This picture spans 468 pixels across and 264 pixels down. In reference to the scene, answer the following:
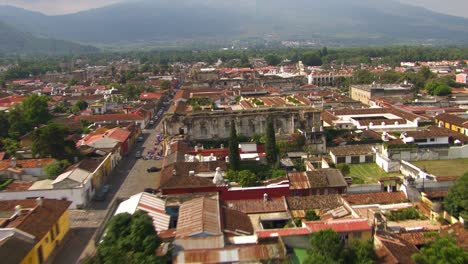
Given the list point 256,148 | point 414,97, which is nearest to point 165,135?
point 256,148

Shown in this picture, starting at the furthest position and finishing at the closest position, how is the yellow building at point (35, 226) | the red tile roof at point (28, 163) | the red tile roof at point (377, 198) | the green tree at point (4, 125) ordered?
the green tree at point (4, 125)
the red tile roof at point (28, 163)
the red tile roof at point (377, 198)
the yellow building at point (35, 226)

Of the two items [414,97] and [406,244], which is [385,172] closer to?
[406,244]

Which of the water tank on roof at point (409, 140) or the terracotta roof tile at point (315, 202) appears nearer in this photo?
the terracotta roof tile at point (315, 202)

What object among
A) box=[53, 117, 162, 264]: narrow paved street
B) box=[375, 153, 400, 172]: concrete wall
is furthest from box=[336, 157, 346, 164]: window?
box=[53, 117, 162, 264]: narrow paved street

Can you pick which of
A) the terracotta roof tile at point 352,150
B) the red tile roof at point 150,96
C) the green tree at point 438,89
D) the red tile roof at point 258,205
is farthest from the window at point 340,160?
the red tile roof at point 150,96

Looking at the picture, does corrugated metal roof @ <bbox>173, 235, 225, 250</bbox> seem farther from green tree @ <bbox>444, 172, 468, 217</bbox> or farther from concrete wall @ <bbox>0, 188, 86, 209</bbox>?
green tree @ <bbox>444, 172, 468, 217</bbox>

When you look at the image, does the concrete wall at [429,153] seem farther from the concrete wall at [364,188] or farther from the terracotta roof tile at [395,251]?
the terracotta roof tile at [395,251]
